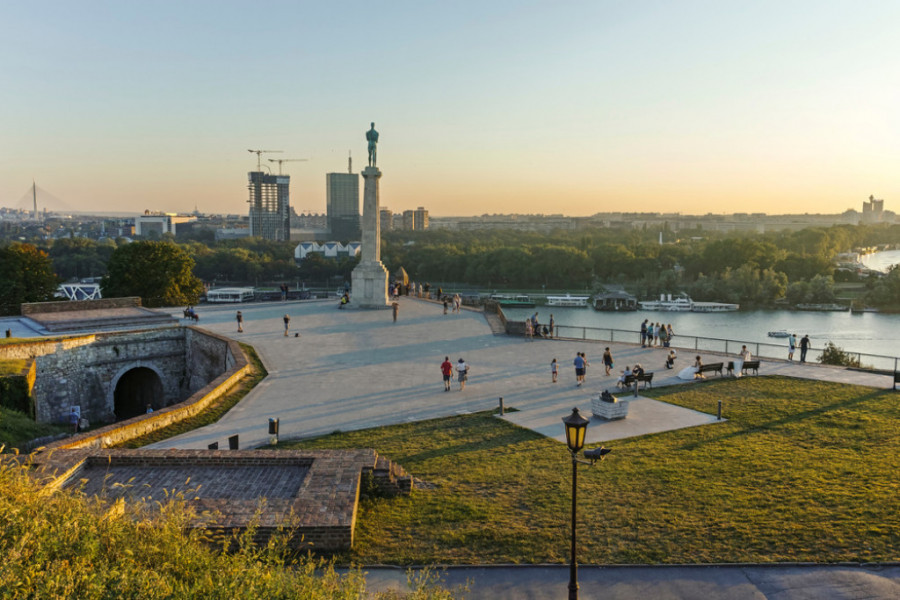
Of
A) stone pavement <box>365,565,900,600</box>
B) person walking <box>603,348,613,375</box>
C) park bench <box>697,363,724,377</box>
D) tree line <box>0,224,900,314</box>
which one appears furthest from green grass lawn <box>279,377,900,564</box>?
tree line <box>0,224,900,314</box>

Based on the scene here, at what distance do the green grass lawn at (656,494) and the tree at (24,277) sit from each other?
3253 cm

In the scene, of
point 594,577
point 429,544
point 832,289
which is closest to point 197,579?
point 429,544

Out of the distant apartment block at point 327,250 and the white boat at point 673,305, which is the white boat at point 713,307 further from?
the distant apartment block at point 327,250

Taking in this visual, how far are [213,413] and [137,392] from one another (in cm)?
1298

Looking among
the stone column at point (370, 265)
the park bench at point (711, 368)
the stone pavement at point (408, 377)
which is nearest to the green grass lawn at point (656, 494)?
the stone pavement at point (408, 377)

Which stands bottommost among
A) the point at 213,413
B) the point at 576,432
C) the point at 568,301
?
the point at 568,301

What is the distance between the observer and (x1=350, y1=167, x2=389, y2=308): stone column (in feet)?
105

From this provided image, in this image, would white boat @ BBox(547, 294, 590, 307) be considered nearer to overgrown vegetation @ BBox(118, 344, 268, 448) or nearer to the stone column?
the stone column

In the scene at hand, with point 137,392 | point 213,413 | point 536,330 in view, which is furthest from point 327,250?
point 213,413

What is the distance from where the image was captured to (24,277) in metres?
36.7

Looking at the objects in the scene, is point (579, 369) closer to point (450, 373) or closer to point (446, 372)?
point (450, 373)

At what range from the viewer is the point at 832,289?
227ft

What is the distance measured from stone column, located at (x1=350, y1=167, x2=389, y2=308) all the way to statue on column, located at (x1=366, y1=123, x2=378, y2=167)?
52cm

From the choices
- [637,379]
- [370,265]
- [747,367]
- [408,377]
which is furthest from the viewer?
[370,265]
